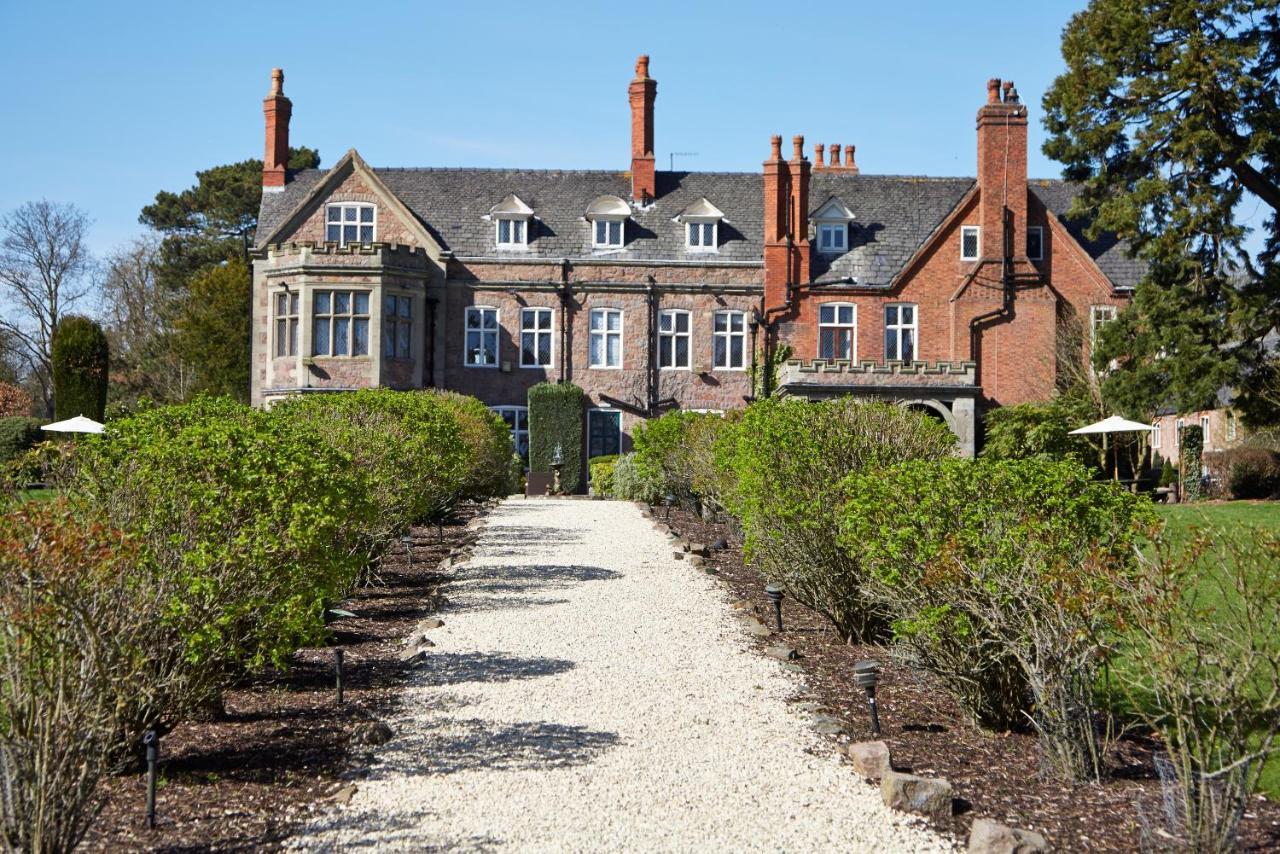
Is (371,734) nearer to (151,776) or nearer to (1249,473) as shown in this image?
(151,776)

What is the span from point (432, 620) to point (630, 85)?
27713 mm

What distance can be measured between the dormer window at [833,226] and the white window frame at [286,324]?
14.5 meters

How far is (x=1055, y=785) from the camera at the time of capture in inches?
290

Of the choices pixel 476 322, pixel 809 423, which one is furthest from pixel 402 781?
pixel 476 322

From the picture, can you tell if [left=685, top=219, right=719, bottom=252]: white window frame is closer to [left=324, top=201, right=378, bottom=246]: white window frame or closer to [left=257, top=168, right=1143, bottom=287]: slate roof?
[left=257, top=168, right=1143, bottom=287]: slate roof

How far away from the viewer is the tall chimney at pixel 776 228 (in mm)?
35500

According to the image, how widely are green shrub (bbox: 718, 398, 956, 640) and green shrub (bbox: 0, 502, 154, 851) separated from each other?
637cm

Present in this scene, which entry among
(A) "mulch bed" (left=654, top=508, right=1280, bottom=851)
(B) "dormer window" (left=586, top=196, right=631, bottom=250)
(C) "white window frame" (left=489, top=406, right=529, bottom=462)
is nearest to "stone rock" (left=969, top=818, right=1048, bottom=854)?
(A) "mulch bed" (left=654, top=508, right=1280, bottom=851)

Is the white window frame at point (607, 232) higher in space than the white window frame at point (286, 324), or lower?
higher

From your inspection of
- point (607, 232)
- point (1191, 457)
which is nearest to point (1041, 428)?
point (1191, 457)

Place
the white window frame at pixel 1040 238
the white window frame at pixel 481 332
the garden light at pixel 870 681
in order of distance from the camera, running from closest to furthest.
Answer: the garden light at pixel 870 681 → the white window frame at pixel 1040 238 → the white window frame at pixel 481 332

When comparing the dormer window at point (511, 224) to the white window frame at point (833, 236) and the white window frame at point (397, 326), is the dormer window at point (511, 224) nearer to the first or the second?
the white window frame at point (397, 326)

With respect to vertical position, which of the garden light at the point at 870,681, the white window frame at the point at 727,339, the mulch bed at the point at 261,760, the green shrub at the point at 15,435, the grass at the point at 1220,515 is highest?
the white window frame at the point at 727,339

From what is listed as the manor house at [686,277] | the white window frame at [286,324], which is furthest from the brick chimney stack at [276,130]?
the white window frame at [286,324]
